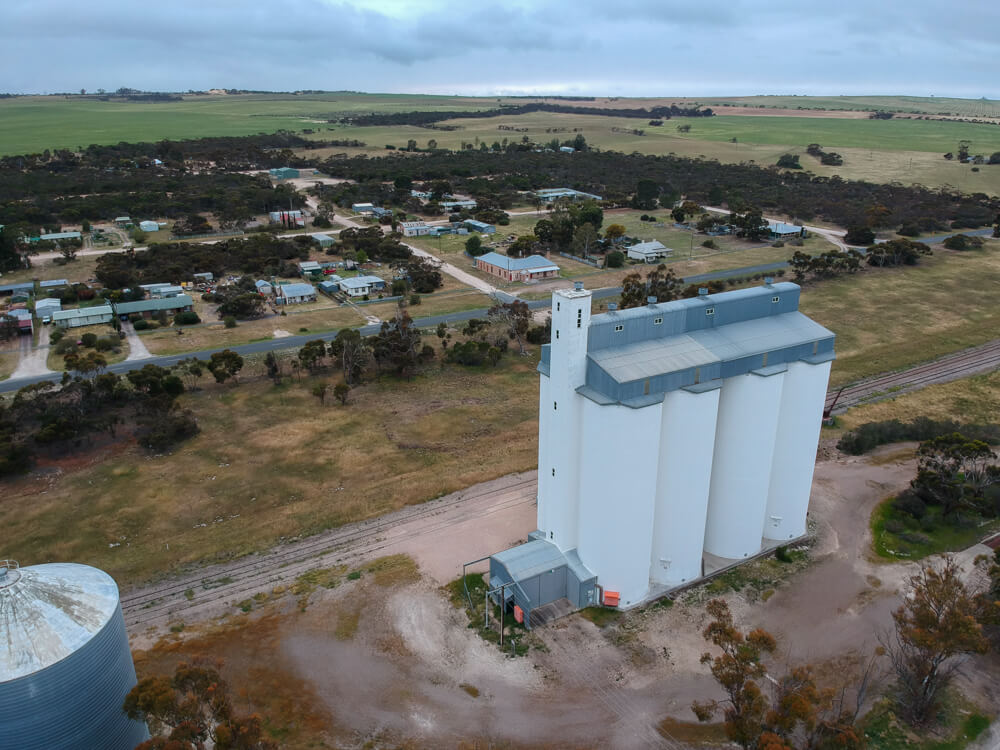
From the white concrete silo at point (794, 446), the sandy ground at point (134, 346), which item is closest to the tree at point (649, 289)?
the white concrete silo at point (794, 446)

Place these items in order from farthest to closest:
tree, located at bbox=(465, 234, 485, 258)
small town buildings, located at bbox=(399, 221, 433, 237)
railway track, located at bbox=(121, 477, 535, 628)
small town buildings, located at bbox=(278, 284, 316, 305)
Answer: small town buildings, located at bbox=(399, 221, 433, 237), tree, located at bbox=(465, 234, 485, 258), small town buildings, located at bbox=(278, 284, 316, 305), railway track, located at bbox=(121, 477, 535, 628)

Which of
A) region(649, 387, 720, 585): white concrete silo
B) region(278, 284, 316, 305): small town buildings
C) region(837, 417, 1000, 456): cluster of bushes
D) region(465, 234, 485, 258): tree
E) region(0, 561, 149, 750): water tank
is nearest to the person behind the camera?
region(0, 561, 149, 750): water tank

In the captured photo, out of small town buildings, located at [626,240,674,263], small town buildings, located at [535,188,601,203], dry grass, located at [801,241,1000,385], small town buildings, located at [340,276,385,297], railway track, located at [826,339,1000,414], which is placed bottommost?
railway track, located at [826,339,1000,414]

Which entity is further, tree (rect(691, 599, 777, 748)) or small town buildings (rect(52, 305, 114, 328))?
small town buildings (rect(52, 305, 114, 328))

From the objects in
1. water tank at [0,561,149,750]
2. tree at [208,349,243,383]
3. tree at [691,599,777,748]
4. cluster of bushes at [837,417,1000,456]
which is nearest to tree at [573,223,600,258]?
cluster of bushes at [837,417,1000,456]

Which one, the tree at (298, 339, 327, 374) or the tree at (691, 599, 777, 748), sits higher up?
the tree at (691, 599, 777, 748)

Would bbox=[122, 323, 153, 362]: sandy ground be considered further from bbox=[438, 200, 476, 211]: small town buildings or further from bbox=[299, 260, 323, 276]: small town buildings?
bbox=[438, 200, 476, 211]: small town buildings
